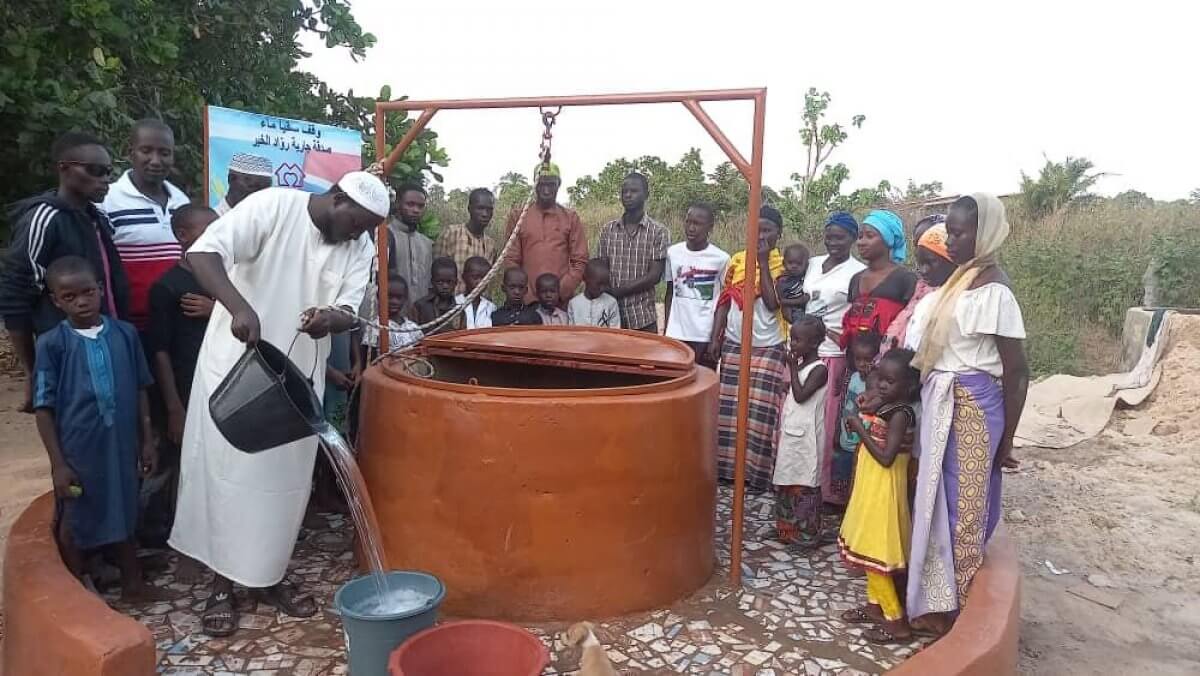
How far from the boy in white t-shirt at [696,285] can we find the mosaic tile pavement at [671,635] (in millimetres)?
1729

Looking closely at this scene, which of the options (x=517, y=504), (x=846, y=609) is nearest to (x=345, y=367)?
(x=517, y=504)

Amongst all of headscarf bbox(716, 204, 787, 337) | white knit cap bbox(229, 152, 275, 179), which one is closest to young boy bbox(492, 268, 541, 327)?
headscarf bbox(716, 204, 787, 337)

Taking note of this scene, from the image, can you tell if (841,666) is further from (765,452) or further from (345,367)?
(345,367)

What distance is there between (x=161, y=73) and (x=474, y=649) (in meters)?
5.05

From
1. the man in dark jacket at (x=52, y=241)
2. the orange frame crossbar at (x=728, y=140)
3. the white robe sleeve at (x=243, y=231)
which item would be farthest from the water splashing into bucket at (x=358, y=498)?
the orange frame crossbar at (x=728, y=140)

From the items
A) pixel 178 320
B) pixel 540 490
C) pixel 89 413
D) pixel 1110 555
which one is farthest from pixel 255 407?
pixel 1110 555

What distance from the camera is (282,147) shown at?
4977mm

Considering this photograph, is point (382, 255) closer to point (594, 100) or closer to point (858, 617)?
point (594, 100)

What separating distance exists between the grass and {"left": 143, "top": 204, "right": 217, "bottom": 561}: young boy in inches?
300

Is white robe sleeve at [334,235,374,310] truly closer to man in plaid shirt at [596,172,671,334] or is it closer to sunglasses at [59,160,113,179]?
sunglasses at [59,160,113,179]

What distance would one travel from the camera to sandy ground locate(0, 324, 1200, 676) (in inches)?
142

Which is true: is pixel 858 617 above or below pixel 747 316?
below

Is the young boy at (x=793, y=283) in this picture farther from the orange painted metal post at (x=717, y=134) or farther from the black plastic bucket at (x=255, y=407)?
the black plastic bucket at (x=255, y=407)

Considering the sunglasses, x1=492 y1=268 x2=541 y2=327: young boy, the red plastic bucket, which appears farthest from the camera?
x1=492 y1=268 x2=541 y2=327: young boy
